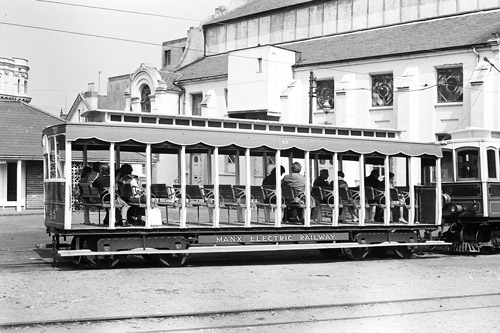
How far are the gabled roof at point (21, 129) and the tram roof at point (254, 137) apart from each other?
65.9 feet

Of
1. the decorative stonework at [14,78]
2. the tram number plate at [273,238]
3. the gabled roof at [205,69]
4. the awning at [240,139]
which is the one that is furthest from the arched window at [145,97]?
the tram number plate at [273,238]

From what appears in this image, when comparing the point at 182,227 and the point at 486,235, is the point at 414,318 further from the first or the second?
the point at 486,235

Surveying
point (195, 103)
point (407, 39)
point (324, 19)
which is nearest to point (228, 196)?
point (407, 39)

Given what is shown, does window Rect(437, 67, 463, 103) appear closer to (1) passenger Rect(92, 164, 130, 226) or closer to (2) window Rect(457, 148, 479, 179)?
(2) window Rect(457, 148, 479, 179)

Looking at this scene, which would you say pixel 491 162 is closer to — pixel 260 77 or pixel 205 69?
pixel 260 77

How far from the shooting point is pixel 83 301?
10820mm

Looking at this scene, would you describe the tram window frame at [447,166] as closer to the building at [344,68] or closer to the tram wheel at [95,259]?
the tram wheel at [95,259]

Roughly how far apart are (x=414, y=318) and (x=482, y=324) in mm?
896

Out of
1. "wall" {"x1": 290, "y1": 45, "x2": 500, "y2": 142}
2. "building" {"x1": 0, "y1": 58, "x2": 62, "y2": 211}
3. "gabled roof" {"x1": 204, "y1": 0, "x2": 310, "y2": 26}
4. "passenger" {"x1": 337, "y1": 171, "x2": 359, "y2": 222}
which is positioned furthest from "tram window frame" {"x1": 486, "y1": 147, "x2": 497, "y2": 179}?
"gabled roof" {"x1": 204, "y1": 0, "x2": 310, "y2": 26}

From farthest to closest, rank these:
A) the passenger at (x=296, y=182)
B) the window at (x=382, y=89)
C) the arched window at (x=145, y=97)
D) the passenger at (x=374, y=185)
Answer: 1. the arched window at (x=145, y=97)
2. the window at (x=382, y=89)
3. the passenger at (x=374, y=185)
4. the passenger at (x=296, y=182)

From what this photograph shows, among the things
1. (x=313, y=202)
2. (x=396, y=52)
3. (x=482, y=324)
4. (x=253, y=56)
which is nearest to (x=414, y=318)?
(x=482, y=324)

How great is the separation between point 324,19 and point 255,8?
739 centimetres

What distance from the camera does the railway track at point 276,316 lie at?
9.18 metres

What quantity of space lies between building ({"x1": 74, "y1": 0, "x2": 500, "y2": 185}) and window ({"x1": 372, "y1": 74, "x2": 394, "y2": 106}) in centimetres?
6
